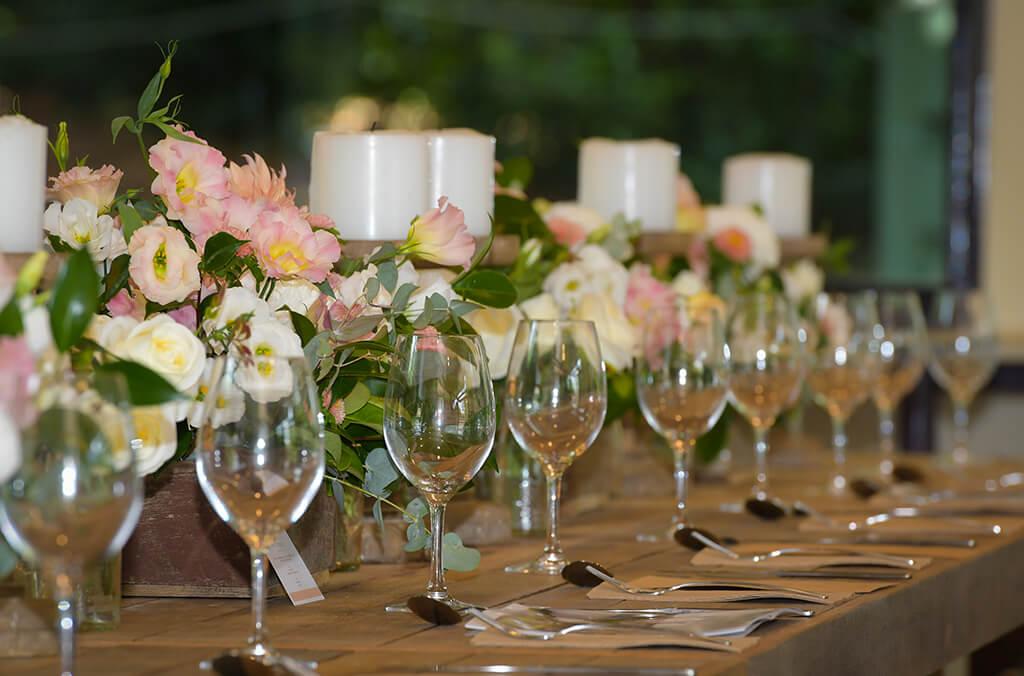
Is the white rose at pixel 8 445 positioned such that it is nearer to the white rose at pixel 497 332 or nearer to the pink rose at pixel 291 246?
the pink rose at pixel 291 246

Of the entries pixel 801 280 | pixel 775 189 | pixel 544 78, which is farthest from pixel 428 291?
pixel 544 78

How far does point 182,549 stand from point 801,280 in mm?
1280

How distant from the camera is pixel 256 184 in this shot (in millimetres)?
1259

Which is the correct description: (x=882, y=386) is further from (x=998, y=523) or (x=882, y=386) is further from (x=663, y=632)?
(x=663, y=632)

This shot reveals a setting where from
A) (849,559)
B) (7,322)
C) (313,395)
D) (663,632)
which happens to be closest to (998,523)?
(849,559)

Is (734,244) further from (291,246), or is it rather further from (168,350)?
(168,350)

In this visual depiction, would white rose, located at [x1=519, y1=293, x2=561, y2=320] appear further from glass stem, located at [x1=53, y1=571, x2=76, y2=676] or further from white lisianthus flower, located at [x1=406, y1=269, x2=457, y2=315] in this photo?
glass stem, located at [x1=53, y1=571, x2=76, y2=676]

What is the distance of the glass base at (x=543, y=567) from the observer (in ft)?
4.50

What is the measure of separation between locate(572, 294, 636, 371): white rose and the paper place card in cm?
47

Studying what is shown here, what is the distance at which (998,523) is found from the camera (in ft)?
5.45

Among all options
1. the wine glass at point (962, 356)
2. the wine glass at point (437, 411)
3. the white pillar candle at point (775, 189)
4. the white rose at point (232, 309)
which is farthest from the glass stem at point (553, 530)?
the white pillar candle at point (775, 189)

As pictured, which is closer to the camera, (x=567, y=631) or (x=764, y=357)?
(x=567, y=631)

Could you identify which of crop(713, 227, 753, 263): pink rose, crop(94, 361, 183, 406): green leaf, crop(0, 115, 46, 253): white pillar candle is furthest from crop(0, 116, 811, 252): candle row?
Result: crop(94, 361, 183, 406): green leaf

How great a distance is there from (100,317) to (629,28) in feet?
11.2
